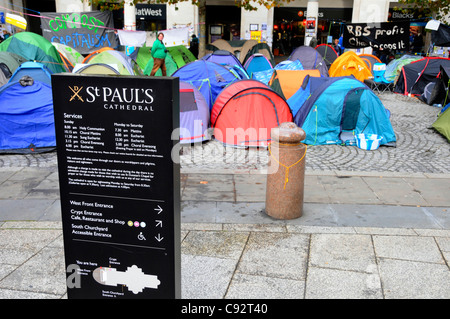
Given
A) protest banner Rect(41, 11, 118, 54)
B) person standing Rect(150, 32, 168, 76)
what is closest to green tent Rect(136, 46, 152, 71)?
person standing Rect(150, 32, 168, 76)

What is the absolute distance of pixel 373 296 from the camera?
4078 mm

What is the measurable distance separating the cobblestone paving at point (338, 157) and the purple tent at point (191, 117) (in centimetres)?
22

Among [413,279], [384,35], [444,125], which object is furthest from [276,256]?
[384,35]

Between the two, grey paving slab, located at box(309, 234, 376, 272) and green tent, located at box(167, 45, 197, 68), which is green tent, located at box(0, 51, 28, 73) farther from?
grey paving slab, located at box(309, 234, 376, 272)

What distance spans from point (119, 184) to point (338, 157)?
6806 millimetres

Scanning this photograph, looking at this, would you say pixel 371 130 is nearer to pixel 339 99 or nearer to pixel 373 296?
pixel 339 99

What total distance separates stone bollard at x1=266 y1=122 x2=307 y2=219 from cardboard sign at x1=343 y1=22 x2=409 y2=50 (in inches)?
448

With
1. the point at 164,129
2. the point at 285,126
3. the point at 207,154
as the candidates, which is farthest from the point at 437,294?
the point at 207,154

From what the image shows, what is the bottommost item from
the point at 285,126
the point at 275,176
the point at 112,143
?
the point at 275,176

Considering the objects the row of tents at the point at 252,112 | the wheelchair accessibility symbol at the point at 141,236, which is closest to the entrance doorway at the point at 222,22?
the row of tents at the point at 252,112

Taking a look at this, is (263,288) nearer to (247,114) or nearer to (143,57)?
(247,114)

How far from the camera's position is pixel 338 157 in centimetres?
902

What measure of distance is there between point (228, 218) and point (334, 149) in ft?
14.6

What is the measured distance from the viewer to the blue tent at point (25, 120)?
9023 millimetres
